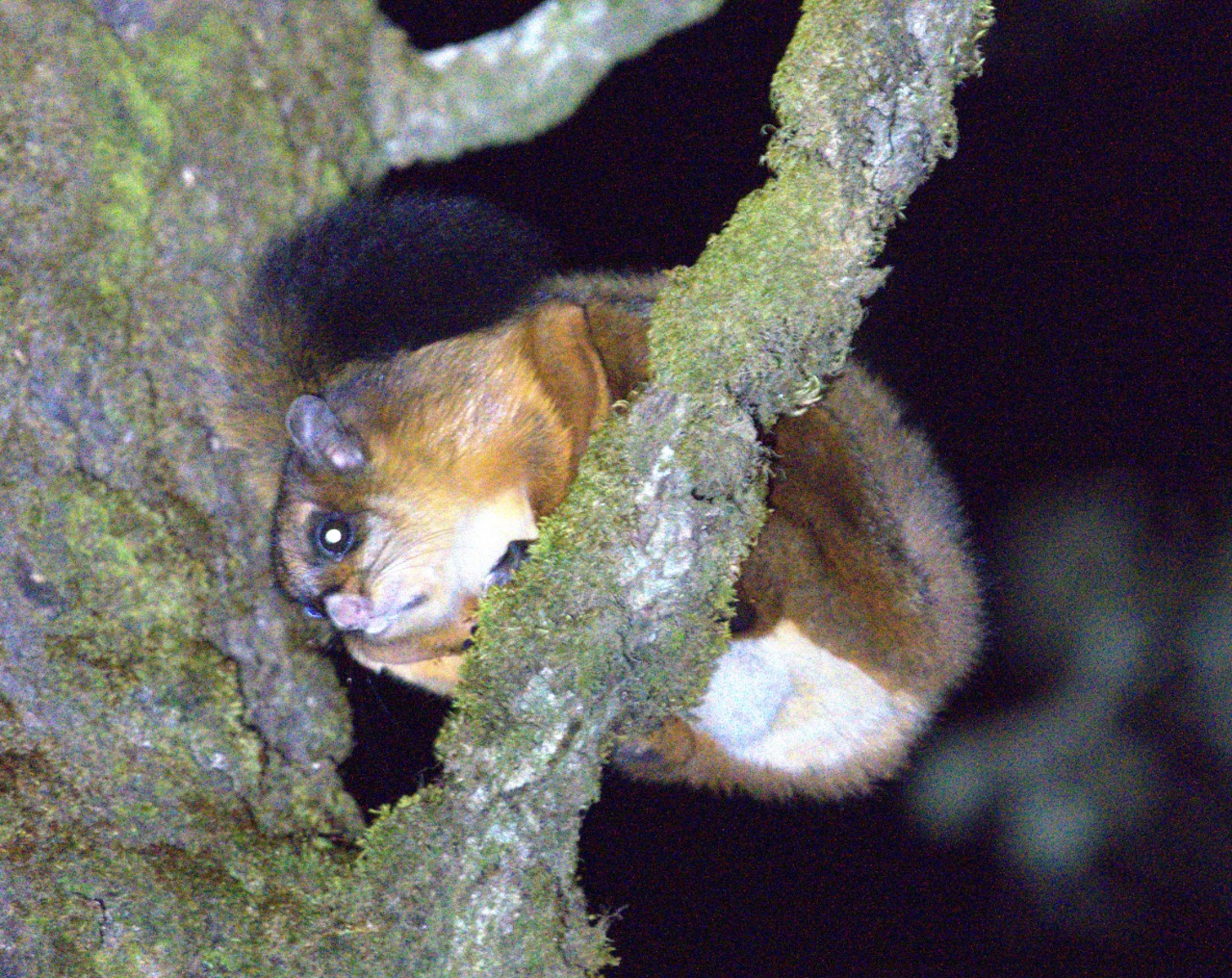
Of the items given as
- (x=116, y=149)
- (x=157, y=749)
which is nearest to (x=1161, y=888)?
(x=157, y=749)

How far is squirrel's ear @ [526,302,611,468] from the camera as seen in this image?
2.83m

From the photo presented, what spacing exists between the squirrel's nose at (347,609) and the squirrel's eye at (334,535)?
12 centimetres

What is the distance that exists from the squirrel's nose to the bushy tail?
48 centimetres

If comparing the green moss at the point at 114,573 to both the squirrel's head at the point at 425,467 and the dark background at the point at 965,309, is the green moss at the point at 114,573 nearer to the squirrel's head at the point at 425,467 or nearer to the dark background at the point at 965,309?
the squirrel's head at the point at 425,467

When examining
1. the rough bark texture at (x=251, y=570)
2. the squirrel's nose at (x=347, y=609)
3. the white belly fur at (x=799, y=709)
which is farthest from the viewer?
the white belly fur at (x=799, y=709)

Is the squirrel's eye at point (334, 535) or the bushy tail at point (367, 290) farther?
the squirrel's eye at point (334, 535)

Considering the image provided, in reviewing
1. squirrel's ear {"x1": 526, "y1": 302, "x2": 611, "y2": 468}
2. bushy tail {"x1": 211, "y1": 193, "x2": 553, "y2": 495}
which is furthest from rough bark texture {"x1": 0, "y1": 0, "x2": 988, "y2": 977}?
squirrel's ear {"x1": 526, "y1": 302, "x2": 611, "y2": 468}

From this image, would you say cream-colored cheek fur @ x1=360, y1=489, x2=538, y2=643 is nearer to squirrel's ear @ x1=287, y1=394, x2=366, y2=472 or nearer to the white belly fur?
squirrel's ear @ x1=287, y1=394, x2=366, y2=472

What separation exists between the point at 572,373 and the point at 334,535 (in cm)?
81

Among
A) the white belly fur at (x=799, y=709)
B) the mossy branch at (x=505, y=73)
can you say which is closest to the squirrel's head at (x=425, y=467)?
the white belly fur at (x=799, y=709)

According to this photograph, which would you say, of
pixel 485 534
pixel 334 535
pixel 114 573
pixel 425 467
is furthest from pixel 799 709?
pixel 114 573

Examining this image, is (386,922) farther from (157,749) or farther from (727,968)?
(727,968)

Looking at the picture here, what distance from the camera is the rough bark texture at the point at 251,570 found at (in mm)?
2047

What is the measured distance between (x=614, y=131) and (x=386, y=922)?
15.6 feet
